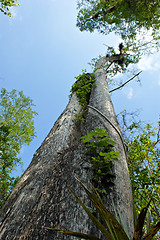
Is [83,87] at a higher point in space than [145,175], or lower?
higher

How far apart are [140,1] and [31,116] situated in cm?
903

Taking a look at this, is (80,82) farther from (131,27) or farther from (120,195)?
(131,27)

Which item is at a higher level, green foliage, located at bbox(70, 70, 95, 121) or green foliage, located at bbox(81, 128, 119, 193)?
green foliage, located at bbox(70, 70, 95, 121)

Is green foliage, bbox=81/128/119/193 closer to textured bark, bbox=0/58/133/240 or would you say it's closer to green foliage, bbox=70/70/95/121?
textured bark, bbox=0/58/133/240

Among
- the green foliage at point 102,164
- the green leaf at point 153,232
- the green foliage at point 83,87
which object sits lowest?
the green leaf at point 153,232

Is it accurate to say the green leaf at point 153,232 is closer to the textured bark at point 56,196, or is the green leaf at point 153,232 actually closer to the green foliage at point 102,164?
the textured bark at point 56,196

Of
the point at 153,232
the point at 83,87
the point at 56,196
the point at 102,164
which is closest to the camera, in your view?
the point at 153,232

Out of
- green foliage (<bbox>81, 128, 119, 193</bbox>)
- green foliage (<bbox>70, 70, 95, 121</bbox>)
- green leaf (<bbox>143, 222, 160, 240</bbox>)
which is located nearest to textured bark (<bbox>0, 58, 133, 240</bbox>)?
green foliage (<bbox>81, 128, 119, 193</bbox>)

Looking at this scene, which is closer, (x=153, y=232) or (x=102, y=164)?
(x=153, y=232)

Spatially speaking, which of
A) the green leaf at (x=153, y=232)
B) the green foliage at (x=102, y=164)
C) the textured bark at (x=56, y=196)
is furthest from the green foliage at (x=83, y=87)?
the green leaf at (x=153, y=232)

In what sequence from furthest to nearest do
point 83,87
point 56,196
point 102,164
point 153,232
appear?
point 83,87 → point 102,164 → point 56,196 → point 153,232

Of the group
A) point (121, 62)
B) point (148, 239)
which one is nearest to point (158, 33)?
point (121, 62)

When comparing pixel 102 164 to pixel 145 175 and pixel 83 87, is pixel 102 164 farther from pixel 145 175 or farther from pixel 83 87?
pixel 83 87

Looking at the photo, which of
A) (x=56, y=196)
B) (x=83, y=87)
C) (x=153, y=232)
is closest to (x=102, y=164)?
(x=56, y=196)
